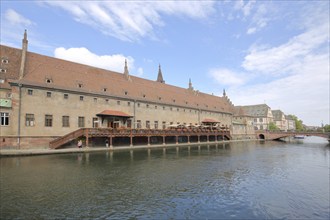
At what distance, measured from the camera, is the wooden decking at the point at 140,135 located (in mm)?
29969

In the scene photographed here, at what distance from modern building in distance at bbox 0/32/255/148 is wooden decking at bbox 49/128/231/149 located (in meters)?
2.28

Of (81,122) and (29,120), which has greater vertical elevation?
(29,120)

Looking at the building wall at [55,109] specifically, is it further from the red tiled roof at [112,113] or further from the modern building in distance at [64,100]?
the red tiled roof at [112,113]

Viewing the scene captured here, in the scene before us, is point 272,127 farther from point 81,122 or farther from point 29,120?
point 29,120

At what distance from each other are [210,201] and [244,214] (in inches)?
72.4

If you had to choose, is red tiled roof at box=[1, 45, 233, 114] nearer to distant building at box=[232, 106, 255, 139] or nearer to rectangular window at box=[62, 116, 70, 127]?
rectangular window at box=[62, 116, 70, 127]


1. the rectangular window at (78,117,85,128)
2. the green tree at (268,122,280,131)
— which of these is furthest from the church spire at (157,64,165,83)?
the green tree at (268,122,280,131)

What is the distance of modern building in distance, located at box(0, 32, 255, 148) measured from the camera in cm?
2820

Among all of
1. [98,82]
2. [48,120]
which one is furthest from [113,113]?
[48,120]

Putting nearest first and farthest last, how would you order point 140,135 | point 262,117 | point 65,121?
point 65,121
point 140,135
point 262,117

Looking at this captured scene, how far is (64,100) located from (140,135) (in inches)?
476

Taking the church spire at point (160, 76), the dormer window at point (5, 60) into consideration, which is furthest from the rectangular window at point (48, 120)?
the church spire at point (160, 76)

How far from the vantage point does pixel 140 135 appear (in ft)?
122

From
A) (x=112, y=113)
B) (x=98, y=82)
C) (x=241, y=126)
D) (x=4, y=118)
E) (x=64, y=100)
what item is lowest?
(x=241, y=126)
